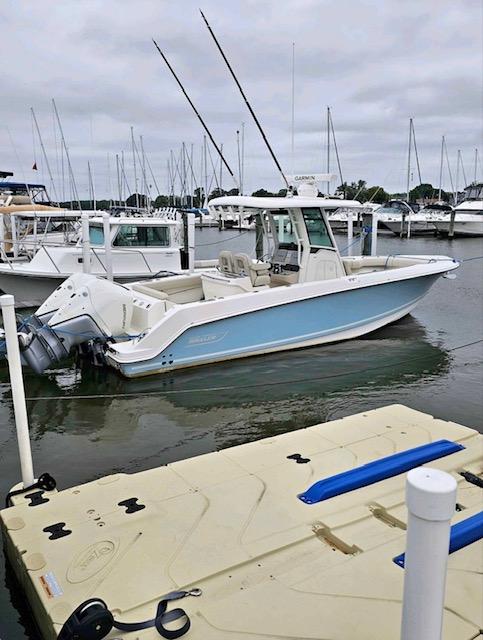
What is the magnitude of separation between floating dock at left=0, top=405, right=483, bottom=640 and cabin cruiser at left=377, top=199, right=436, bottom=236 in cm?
4012

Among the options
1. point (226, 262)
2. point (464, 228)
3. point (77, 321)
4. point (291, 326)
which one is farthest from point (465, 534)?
point (464, 228)

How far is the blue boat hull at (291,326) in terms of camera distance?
26.4 ft

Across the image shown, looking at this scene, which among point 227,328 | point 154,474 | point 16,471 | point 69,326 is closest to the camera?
point 154,474

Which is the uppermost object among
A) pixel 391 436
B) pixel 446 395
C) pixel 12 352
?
pixel 12 352

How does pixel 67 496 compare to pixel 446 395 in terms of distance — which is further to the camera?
pixel 446 395

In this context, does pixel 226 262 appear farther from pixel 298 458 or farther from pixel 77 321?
pixel 298 458

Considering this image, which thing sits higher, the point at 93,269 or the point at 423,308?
the point at 93,269

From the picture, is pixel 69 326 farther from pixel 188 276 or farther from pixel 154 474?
pixel 154 474

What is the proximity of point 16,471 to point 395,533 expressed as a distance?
142 inches

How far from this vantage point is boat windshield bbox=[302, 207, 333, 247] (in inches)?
374

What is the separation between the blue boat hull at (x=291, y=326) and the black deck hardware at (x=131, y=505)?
14.7 ft

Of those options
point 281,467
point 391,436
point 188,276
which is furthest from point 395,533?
point 188,276

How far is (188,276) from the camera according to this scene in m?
10.1

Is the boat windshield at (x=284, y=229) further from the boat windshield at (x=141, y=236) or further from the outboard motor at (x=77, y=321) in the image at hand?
the boat windshield at (x=141, y=236)
